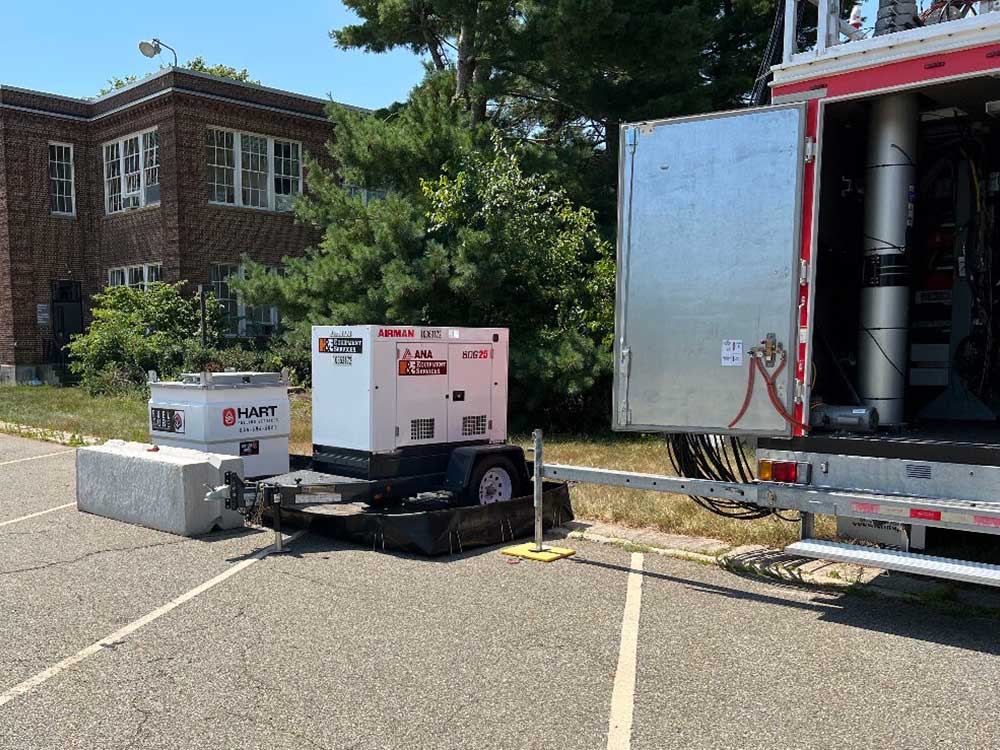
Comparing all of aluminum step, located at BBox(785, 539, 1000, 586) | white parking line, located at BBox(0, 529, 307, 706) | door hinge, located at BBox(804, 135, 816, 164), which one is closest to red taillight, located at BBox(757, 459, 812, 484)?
aluminum step, located at BBox(785, 539, 1000, 586)

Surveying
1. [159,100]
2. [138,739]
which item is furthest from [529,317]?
[159,100]

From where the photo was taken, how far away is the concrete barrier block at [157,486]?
7.87 metres

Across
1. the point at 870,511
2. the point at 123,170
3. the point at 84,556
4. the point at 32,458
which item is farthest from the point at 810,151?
the point at 123,170

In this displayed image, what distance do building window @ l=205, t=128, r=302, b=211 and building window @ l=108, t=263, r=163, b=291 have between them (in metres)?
2.68

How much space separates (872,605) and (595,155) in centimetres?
1429

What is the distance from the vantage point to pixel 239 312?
82.0ft

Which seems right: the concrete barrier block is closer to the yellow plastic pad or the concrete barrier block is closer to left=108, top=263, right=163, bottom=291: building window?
the yellow plastic pad

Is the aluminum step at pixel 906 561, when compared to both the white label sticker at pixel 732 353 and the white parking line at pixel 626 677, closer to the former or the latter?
the white parking line at pixel 626 677

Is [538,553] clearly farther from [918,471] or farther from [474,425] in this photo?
[918,471]

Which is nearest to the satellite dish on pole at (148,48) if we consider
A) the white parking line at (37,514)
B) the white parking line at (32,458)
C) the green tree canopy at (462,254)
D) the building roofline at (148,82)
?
the building roofline at (148,82)

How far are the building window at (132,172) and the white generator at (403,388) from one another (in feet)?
63.1

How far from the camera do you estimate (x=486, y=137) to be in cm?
1641

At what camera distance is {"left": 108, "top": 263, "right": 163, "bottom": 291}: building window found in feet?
83.3

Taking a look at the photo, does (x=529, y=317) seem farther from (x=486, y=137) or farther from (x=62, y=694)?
(x=62, y=694)
